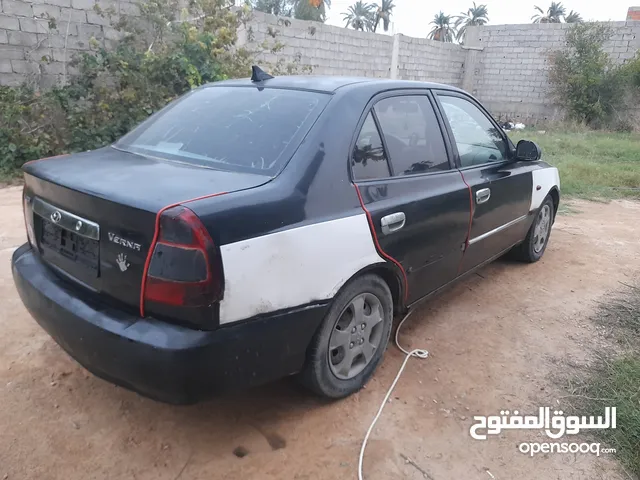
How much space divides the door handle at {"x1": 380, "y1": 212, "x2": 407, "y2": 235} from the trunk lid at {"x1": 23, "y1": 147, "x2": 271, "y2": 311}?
26.6 inches

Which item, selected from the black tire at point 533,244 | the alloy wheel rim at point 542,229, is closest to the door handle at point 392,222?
the black tire at point 533,244

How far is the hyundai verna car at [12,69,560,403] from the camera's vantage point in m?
1.85

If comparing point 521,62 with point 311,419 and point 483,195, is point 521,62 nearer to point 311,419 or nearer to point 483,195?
point 483,195

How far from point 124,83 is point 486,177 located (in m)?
6.30

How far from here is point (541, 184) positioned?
14.0 feet

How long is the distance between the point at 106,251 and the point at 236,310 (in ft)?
1.89

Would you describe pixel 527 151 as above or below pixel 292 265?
above

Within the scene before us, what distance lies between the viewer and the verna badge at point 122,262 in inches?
75.5

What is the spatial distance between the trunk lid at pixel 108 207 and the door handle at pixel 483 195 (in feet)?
5.50

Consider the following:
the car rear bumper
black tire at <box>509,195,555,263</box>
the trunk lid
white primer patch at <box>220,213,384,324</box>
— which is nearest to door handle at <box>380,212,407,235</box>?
white primer patch at <box>220,213,384,324</box>

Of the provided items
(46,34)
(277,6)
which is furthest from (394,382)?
(277,6)

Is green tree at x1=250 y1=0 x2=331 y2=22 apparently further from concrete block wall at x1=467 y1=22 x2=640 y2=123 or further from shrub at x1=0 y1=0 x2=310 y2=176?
shrub at x1=0 y1=0 x2=310 y2=176

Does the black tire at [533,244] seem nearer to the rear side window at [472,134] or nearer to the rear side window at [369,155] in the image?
the rear side window at [472,134]

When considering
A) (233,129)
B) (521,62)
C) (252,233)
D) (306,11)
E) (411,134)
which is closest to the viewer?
(252,233)
